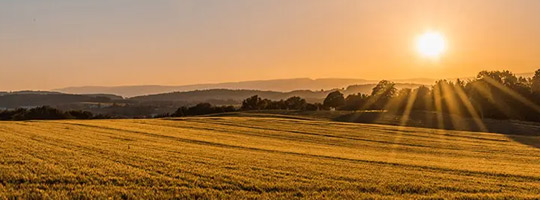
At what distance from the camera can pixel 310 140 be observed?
138 ft

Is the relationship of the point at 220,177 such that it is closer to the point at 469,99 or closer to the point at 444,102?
the point at 444,102

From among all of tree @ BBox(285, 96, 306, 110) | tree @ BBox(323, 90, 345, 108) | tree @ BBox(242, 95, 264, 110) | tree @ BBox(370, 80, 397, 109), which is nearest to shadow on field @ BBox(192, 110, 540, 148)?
tree @ BBox(370, 80, 397, 109)

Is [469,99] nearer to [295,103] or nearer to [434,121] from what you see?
[434,121]

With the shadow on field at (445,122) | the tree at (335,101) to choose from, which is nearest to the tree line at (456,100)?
the tree at (335,101)

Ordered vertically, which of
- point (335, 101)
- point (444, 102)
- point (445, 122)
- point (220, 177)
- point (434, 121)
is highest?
point (335, 101)

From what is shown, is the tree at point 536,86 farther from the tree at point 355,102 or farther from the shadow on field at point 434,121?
the tree at point 355,102

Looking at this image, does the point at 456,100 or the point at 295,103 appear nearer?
the point at 456,100

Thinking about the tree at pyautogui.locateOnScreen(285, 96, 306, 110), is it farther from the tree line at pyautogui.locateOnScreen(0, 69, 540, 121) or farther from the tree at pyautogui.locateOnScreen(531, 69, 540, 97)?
the tree at pyautogui.locateOnScreen(531, 69, 540, 97)

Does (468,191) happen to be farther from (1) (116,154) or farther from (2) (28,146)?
(2) (28,146)

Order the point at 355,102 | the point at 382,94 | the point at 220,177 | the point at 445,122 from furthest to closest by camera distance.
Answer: the point at 382,94 → the point at 355,102 → the point at 445,122 → the point at 220,177

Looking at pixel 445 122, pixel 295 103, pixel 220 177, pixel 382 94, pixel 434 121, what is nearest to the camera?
pixel 220 177

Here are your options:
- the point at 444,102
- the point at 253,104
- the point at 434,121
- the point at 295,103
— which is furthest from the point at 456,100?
the point at 253,104

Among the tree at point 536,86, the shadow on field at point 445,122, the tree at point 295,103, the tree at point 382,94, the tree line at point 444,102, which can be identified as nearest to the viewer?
the shadow on field at point 445,122

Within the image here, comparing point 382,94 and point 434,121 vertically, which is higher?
point 382,94
